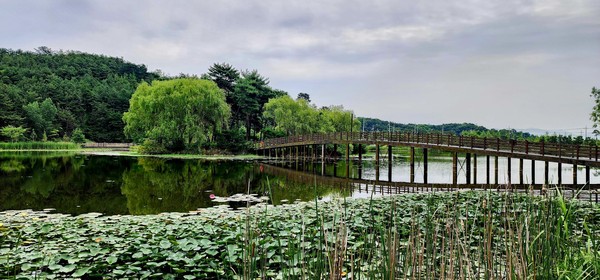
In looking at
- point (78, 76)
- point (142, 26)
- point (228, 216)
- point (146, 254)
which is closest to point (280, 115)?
point (142, 26)

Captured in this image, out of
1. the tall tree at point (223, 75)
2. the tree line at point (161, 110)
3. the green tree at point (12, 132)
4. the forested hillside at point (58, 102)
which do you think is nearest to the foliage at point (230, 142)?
the tree line at point (161, 110)

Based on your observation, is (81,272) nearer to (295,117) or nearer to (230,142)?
(230,142)

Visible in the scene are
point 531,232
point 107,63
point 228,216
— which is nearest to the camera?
point 531,232

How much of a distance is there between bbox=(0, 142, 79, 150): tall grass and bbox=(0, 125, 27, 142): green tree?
7.33ft

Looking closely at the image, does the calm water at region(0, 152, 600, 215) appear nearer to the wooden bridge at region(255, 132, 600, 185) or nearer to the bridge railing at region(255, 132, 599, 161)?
the wooden bridge at region(255, 132, 600, 185)

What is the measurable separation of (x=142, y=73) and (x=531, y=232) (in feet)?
310

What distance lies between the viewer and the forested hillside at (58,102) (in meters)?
47.6

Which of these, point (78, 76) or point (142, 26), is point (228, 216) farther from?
point (78, 76)

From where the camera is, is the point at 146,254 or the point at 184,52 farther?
the point at 184,52

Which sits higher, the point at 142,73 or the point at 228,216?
the point at 142,73

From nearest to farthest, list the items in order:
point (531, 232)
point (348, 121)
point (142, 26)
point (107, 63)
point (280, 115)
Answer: point (531, 232)
point (142, 26)
point (280, 115)
point (348, 121)
point (107, 63)

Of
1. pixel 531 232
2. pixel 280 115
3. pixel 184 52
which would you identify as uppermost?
pixel 184 52

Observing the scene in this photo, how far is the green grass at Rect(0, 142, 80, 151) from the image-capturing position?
3994 centimetres

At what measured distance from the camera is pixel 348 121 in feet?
161
